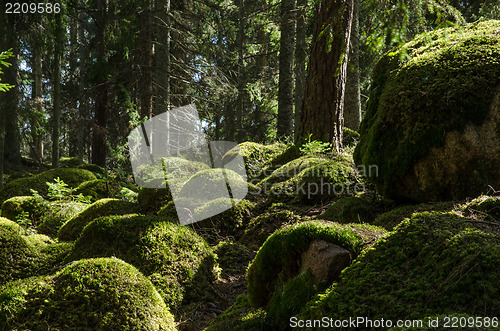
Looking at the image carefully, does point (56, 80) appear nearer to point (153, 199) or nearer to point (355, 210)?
point (153, 199)

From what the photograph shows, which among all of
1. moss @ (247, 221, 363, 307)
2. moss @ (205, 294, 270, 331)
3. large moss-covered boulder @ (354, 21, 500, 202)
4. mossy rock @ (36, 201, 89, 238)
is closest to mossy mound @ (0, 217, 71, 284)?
mossy rock @ (36, 201, 89, 238)

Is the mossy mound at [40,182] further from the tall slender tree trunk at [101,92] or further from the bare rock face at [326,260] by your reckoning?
the bare rock face at [326,260]

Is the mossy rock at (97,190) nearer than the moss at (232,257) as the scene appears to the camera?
No

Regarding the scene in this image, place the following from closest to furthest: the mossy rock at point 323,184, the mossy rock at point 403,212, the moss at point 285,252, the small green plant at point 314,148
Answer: the moss at point 285,252
the mossy rock at point 403,212
the mossy rock at point 323,184
the small green plant at point 314,148

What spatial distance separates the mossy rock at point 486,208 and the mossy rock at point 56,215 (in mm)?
5644

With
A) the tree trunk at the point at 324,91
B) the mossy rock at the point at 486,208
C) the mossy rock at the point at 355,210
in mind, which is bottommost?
the mossy rock at the point at 355,210

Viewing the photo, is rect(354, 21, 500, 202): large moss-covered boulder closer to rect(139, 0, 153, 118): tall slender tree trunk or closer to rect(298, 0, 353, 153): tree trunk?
rect(298, 0, 353, 153): tree trunk

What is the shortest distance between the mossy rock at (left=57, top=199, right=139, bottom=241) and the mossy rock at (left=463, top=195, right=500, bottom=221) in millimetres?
4855

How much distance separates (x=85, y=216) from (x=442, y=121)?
5.15 metres

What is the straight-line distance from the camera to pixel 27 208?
6664mm

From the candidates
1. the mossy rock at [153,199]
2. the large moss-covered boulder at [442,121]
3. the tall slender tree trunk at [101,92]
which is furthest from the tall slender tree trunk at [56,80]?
the large moss-covered boulder at [442,121]

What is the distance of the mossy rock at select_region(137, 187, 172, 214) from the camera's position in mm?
6449

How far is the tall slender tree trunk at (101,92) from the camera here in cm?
1416

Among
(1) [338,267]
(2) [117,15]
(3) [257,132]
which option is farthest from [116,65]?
(1) [338,267]
